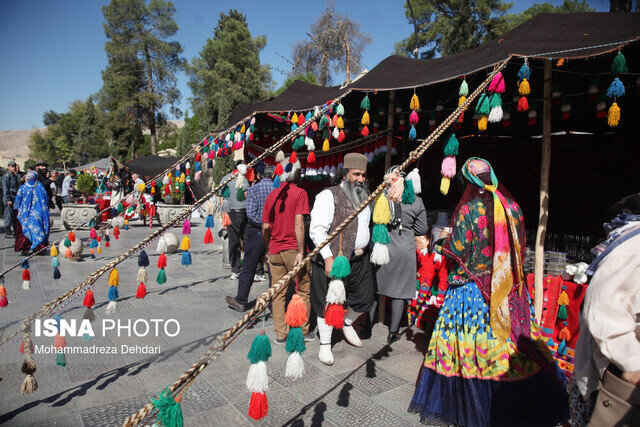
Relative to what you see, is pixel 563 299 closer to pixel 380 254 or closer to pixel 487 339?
pixel 487 339

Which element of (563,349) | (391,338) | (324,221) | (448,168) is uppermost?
(448,168)

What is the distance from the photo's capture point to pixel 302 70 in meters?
21.4

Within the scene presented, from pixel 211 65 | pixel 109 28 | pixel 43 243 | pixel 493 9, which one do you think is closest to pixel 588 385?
pixel 43 243

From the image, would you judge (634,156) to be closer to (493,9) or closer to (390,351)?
(390,351)

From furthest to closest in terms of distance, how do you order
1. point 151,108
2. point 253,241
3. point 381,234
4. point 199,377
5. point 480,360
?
1. point 151,108
2. point 253,241
3. point 199,377
4. point 480,360
5. point 381,234

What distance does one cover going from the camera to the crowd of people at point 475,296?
158 cm

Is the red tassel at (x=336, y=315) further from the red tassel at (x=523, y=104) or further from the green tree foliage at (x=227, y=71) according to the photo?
the green tree foliage at (x=227, y=71)

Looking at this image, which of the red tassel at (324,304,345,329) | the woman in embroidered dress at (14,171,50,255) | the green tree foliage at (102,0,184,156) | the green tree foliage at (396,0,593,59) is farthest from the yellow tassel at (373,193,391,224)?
the green tree foliage at (102,0,184,156)

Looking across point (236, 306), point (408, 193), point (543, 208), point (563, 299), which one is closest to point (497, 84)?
point (543, 208)

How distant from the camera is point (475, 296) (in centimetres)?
285

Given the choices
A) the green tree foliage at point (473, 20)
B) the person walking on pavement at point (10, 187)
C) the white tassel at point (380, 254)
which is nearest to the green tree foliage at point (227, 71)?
the green tree foliage at point (473, 20)

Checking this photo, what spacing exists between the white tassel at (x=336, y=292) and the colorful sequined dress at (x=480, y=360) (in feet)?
3.37

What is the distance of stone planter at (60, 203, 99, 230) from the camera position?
1136cm

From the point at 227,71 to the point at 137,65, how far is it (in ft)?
32.0
